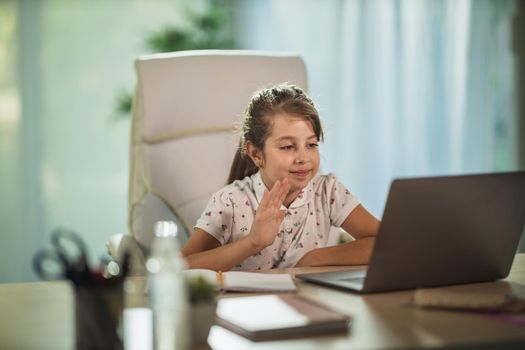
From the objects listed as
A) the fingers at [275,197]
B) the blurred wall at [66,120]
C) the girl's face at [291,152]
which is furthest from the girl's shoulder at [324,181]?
the blurred wall at [66,120]

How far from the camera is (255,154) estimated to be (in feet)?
7.49

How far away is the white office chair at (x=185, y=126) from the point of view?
8.20ft

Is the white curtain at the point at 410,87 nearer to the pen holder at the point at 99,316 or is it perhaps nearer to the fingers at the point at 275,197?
the fingers at the point at 275,197

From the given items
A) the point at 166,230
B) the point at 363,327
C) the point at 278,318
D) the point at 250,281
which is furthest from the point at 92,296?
the point at 250,281

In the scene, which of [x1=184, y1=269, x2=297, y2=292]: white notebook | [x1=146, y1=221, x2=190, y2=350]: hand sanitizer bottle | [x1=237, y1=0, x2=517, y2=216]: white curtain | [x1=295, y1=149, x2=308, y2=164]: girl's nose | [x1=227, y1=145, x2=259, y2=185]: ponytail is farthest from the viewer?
[x1=237, y1=0, x2=517, y2=216]: white curtain

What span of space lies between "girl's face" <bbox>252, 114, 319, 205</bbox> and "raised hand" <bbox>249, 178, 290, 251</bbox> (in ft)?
0.89

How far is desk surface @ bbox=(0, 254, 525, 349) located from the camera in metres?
1.15

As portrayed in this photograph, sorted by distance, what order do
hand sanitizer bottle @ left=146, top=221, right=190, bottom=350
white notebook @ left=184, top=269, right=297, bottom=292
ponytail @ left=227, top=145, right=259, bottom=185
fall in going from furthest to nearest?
ponytail @ left=227, top=145, right=259, bottom=185 → white notebook @ left=184, top=269, right=297, bottom=292 → hand sanitizer bottle @ left=146, top=221, right=190, bottom=350

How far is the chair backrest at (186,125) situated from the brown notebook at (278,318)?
116cm

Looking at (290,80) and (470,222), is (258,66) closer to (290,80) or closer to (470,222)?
(290,80)

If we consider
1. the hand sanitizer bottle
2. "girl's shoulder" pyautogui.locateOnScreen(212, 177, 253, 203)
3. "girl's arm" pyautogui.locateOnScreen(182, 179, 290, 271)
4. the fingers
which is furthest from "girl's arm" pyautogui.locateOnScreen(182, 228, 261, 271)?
the hand sanitizer bottle

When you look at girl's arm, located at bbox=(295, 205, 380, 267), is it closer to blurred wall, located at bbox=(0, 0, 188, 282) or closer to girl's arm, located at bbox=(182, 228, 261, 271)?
girl's arm, located at bbox=(182, 228, 261, 271)

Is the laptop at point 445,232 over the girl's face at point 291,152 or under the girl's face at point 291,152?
under

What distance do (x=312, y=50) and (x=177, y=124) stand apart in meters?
1.88
